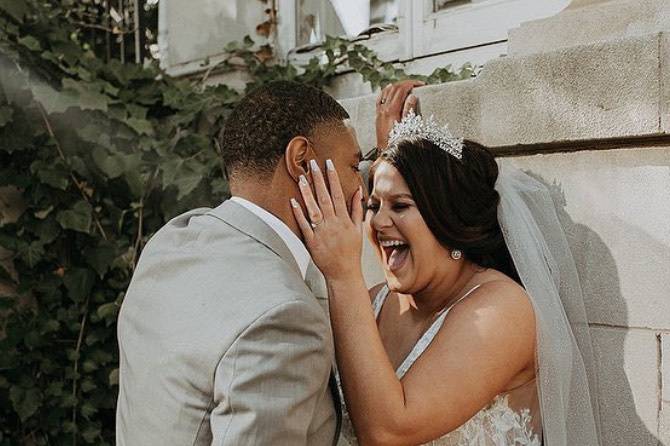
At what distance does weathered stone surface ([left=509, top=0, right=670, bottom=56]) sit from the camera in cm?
227

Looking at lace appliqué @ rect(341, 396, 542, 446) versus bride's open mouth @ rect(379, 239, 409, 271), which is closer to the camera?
lace appliqué @ rect(341, 396, 542, 446)

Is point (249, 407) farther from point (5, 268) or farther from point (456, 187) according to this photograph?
point (5, 268)

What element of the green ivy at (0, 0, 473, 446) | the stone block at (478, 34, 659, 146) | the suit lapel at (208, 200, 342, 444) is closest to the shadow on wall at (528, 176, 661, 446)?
the stone block at (478, 34, 659, 146)

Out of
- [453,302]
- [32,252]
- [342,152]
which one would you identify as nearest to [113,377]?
[32,252]

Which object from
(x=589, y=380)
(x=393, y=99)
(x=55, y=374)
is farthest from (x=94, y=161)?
(x=589, y=380)

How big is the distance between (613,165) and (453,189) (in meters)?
0.43

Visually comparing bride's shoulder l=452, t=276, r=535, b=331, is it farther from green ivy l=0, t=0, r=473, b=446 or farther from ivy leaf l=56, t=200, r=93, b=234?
ivy leaf l=56, t=200, r=93, b=234

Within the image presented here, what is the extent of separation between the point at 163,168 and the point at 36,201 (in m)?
0.62

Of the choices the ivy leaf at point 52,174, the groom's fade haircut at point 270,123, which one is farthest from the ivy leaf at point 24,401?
the groom's fade haircut at point 270,123

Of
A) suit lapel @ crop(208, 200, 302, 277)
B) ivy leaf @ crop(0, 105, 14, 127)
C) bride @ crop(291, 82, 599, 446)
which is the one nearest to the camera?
suit lapel @ crop(208, 200, 302, 277)

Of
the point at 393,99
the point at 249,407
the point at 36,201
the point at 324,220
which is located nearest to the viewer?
the point at 249,407

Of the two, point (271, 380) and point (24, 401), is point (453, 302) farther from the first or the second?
point (24, 401)

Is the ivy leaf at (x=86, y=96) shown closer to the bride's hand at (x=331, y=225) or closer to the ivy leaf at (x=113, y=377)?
the ivy leaf at (x=113, y=377)

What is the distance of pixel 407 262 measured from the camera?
7.81 ft
